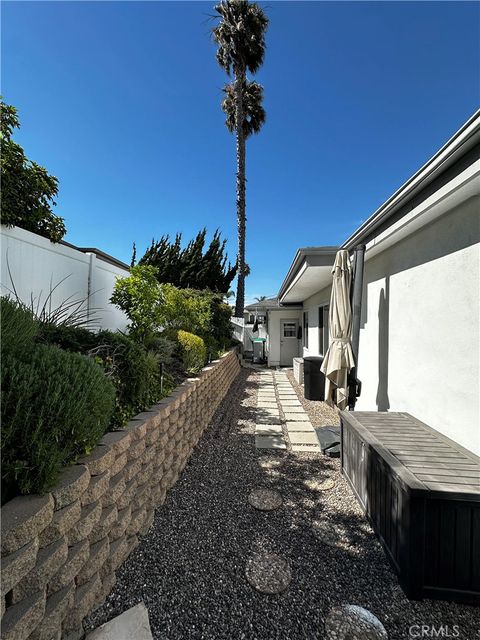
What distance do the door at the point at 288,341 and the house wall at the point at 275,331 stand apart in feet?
0.69

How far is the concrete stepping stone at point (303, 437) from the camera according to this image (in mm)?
4867

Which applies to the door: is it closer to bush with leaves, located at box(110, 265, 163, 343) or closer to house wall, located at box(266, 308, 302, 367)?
house wall, located at box(266, 308, 302, 367)

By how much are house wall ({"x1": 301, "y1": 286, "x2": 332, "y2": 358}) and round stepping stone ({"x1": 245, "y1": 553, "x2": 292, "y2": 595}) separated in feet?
24.3

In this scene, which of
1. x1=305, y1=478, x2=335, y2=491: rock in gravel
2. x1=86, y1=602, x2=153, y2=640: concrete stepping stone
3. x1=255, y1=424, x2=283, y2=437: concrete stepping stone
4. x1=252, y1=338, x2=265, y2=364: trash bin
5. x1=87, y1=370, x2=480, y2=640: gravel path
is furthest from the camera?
x1=252, y1=338, x2=265, y2=364: trash bin

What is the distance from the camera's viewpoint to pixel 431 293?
3.32 meters

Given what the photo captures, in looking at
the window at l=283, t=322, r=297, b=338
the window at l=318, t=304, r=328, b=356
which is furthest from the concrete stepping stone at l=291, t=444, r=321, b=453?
the window at l=283, t=322, r=297, b=338

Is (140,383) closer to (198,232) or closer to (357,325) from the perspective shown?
(357,325)

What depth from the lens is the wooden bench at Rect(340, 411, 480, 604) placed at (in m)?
1.85

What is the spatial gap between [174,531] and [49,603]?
137cm

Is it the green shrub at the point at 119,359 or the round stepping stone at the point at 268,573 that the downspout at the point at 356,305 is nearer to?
the round stepping stone at the point at 268,573

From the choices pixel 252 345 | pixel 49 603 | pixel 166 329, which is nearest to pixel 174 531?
pixel 49 603

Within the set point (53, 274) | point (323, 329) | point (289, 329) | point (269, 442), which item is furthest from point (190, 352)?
point (289, 329)

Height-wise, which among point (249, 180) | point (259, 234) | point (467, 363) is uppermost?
point (249, 180)

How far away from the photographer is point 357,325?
4.52 meters
